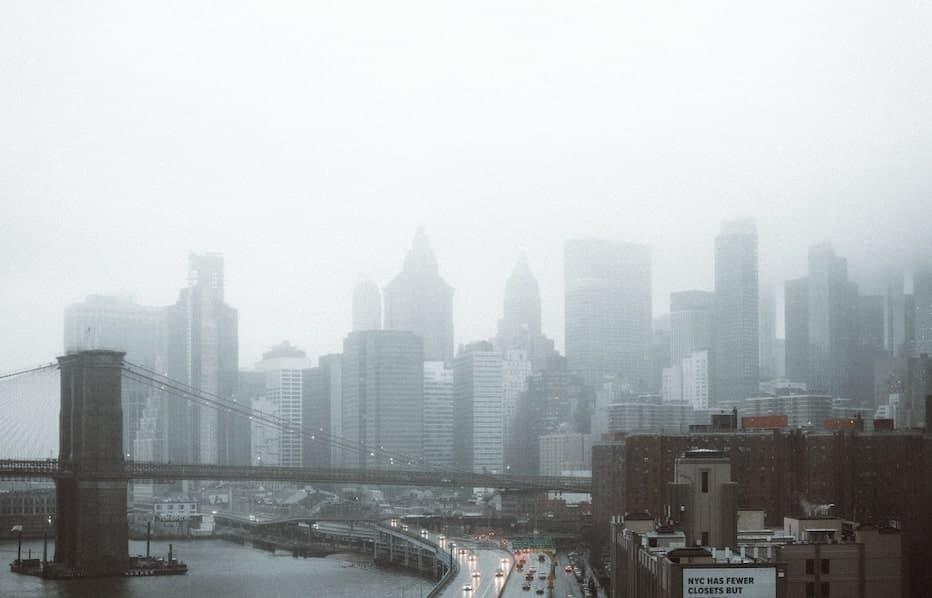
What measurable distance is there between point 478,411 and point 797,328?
37091mm

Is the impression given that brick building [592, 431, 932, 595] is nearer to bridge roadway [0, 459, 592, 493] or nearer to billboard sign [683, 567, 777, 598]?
billboard sign [683, 567, 777, 598]

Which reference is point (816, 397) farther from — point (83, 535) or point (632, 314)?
point (632, 314)

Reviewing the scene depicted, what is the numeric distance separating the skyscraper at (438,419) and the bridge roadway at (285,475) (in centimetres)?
3155

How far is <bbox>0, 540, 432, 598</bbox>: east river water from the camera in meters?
37.7

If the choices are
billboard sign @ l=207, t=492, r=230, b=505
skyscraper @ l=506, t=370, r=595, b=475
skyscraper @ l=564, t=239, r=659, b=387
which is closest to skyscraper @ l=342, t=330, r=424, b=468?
skyscraper @ l=506, t=370, r=595, b=475

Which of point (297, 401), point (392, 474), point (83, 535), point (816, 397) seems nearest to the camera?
point (83, 535)

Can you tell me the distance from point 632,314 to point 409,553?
46360 mm

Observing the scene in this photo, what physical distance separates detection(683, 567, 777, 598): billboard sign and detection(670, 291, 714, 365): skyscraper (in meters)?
59.1

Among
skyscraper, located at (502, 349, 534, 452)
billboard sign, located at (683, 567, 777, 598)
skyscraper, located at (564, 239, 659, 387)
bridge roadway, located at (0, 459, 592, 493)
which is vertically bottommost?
bridge roadway, located at (0, 459, 592, 493)

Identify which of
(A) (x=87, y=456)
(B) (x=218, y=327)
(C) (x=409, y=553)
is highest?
(B) (x=218, y=327)

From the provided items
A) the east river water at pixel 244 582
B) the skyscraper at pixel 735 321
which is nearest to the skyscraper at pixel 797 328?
the skyscraper at pixel 735 321

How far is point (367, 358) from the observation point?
94438 millimetres

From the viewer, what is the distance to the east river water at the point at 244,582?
3766 centimetres

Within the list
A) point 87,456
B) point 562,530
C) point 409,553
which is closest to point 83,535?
point 87,456
